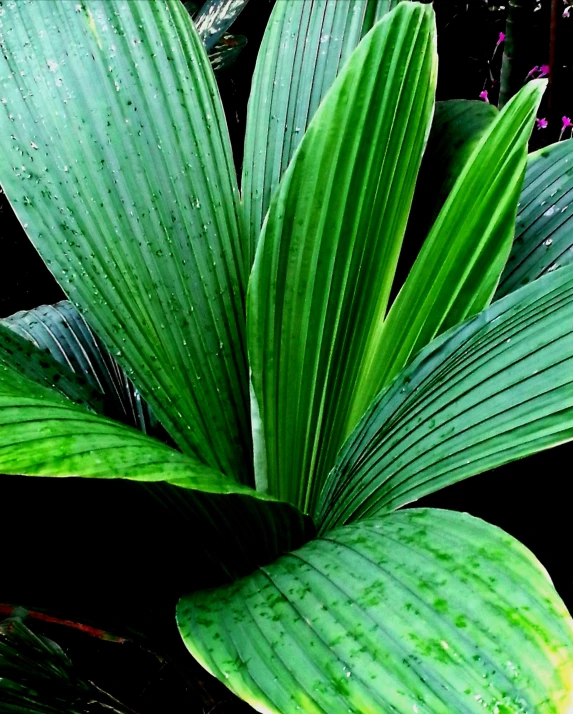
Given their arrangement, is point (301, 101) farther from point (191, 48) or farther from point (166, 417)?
point (166, 417)

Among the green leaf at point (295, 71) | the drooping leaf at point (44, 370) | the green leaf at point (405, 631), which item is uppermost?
the green leaf at point (295, 71)

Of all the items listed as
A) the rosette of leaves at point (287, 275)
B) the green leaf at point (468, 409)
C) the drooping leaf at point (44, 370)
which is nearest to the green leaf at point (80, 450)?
the rosette of leaves at point (287, 275)

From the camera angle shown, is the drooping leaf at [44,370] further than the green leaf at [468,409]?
Yes

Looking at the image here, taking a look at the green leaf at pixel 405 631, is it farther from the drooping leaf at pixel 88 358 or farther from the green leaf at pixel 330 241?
the drooping leaf at pixel 88 358

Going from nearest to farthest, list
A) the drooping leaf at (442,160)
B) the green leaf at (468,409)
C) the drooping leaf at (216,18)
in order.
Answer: the green leaf at (468,409)
the drooping leaf at (442,160)
the drooping leaf at (216,18)

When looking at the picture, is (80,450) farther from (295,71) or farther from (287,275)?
(295,71)

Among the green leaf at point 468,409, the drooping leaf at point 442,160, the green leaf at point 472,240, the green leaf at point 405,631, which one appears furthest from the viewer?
the drooping leaf at point 442,160

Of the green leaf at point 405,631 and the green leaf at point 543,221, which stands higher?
the green leaf at point 543,221
